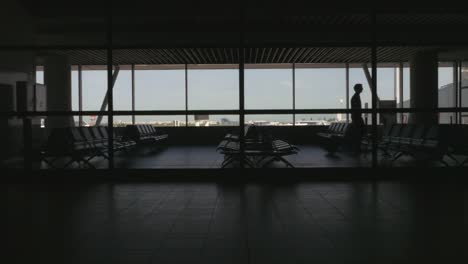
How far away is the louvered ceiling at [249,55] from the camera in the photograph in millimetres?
12055

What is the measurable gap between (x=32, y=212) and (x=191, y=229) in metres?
1.72

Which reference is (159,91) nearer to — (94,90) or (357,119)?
(94,90)

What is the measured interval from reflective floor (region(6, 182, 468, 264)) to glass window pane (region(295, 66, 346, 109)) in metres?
1.54

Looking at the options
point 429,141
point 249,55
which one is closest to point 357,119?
point 429,141

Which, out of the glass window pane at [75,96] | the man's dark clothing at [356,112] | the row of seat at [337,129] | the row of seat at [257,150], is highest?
the glass window pane at [75,96]

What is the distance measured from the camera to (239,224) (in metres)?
3.31

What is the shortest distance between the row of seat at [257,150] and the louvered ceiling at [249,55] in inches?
186

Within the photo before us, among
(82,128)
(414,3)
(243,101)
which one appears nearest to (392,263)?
(243,101)

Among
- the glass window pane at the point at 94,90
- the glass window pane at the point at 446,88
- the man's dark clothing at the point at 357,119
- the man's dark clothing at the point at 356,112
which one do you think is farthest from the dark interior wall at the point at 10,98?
the glass window pane at the point at 446,88

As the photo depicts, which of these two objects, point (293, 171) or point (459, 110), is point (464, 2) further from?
point (293, 171)

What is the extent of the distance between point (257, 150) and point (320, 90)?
231cm

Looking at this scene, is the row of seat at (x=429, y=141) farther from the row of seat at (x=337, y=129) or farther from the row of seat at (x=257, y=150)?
the row of seat at (x=337, y=129)

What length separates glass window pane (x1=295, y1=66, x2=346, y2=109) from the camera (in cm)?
615

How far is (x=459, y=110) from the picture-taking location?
5.88 metres
